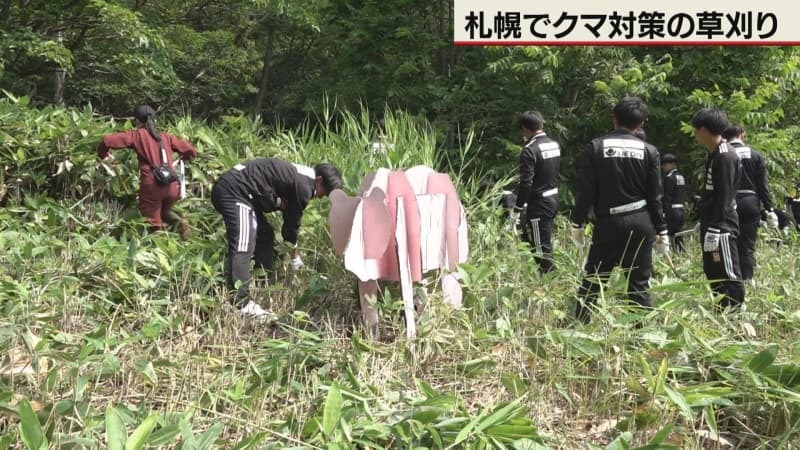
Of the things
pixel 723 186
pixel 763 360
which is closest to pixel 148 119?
pixel 723 186

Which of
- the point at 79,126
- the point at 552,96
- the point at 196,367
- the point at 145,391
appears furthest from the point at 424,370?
the point at 552,96

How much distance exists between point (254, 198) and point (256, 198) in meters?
0.01

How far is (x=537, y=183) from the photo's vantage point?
5.75 meters

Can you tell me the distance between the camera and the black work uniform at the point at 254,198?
168 inches

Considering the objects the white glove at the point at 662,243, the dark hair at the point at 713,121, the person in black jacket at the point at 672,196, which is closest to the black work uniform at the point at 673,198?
the person in black jacket at the point at 672,196

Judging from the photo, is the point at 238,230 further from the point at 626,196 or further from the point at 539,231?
the point at 539,231

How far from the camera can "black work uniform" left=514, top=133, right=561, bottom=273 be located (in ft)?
18.4

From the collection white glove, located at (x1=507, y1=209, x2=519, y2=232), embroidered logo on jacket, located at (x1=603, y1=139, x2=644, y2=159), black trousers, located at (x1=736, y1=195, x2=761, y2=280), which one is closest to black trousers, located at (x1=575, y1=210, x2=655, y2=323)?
embroidered logo on jacket, located at (x1=603, y1=139, x2=644, y2=159)

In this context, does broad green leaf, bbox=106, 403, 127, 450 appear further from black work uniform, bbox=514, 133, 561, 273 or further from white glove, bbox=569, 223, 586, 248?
black work uniform, bbox=514, 133, 561, 273

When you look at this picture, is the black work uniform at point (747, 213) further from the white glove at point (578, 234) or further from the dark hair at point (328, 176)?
the dark hair at point (328, 176)

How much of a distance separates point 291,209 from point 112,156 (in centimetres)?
236

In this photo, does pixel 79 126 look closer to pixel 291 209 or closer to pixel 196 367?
pixel 291 209

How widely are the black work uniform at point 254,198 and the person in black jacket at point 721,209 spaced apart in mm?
2645

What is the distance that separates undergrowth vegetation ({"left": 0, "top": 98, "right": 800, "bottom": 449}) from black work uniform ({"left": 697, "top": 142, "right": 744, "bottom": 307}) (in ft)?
0.90
